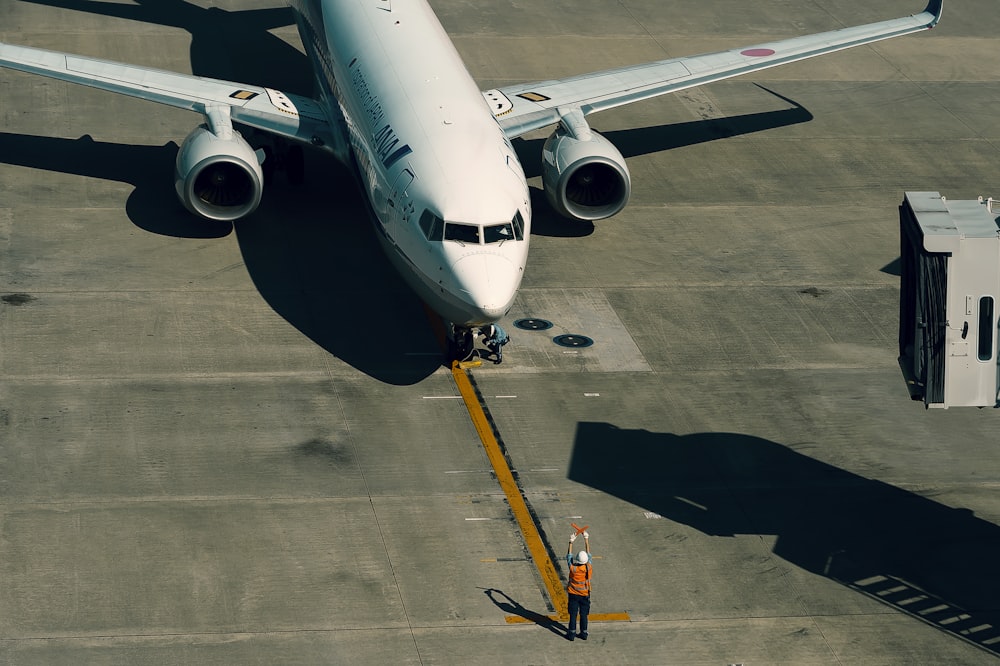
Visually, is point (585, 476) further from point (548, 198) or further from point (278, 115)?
point (278, 115)

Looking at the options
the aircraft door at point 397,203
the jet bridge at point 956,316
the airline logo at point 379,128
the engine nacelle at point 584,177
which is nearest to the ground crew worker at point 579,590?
the jet bridge at point 956,316

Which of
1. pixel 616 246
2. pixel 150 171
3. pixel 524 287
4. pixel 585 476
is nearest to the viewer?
pixel 585 476

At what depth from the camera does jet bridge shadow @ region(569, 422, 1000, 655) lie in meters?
23.2

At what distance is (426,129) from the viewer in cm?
3061

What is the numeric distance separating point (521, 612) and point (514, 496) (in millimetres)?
3224

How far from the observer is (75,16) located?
157 feet

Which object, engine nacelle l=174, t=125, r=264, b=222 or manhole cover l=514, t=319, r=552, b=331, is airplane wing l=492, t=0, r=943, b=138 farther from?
engine nacelle l=174, t=125, r=264, b=222

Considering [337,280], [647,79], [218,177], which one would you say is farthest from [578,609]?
[647,79]

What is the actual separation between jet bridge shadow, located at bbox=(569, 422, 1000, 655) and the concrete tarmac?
68 mm

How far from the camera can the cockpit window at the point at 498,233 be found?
92.9ft

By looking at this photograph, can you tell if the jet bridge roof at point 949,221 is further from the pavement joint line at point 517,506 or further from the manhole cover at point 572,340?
the manhole cover at point 572,340

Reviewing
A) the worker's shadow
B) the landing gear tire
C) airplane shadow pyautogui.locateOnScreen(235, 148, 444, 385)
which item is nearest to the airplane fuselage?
the landing gear tire

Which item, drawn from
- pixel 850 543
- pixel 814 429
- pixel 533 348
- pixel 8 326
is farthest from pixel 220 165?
pixel 850 543

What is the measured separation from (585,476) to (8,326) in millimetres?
12406
